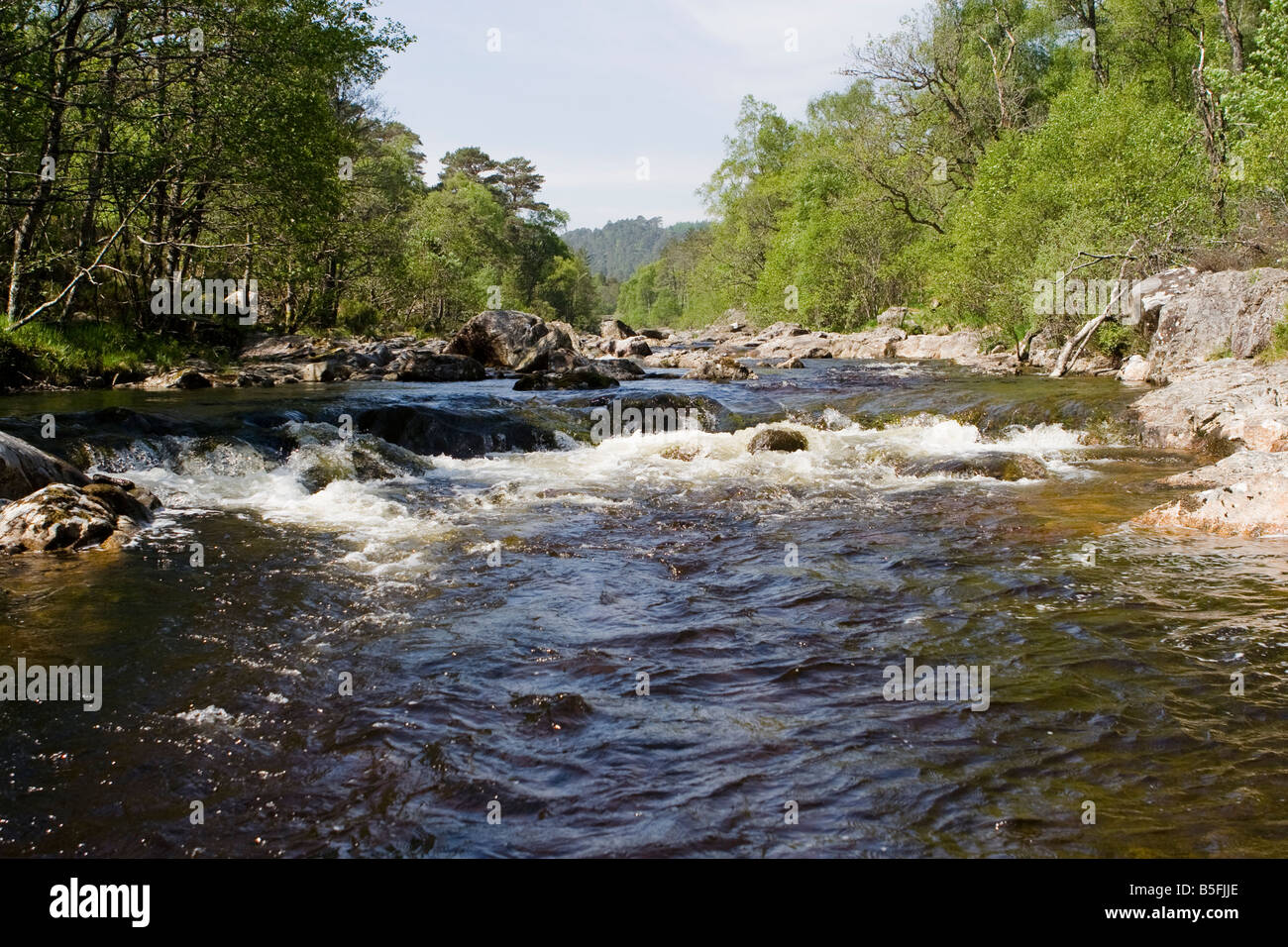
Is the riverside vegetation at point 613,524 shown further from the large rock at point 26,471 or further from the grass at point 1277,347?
the grass at point 1277,347

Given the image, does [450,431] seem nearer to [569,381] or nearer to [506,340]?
[569,381]

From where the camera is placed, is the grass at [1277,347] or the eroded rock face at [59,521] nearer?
the eroded rock face at [59,521]

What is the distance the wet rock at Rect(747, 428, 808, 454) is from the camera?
14.7m

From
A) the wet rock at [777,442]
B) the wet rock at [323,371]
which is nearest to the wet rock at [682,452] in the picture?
the wet rock at [777,442]

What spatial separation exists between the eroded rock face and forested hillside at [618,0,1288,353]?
21.8m

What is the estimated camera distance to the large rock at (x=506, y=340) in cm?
2867

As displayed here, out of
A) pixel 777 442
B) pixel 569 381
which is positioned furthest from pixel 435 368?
pixel 777 442

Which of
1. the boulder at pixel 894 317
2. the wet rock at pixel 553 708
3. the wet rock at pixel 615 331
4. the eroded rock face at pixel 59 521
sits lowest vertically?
the wet rock at pixel 553 708

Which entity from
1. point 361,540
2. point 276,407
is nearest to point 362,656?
point 361,540

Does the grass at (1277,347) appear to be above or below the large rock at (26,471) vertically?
above

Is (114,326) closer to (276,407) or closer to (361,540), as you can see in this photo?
(276,407)

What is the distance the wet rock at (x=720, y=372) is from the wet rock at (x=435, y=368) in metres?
6.86

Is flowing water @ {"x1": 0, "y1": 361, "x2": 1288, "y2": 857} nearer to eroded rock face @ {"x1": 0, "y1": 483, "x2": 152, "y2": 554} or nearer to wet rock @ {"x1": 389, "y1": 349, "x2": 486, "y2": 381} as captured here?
eroded rock face @ {"x1": 0, "y1": 483, "x2": 152, "y2": 554}
